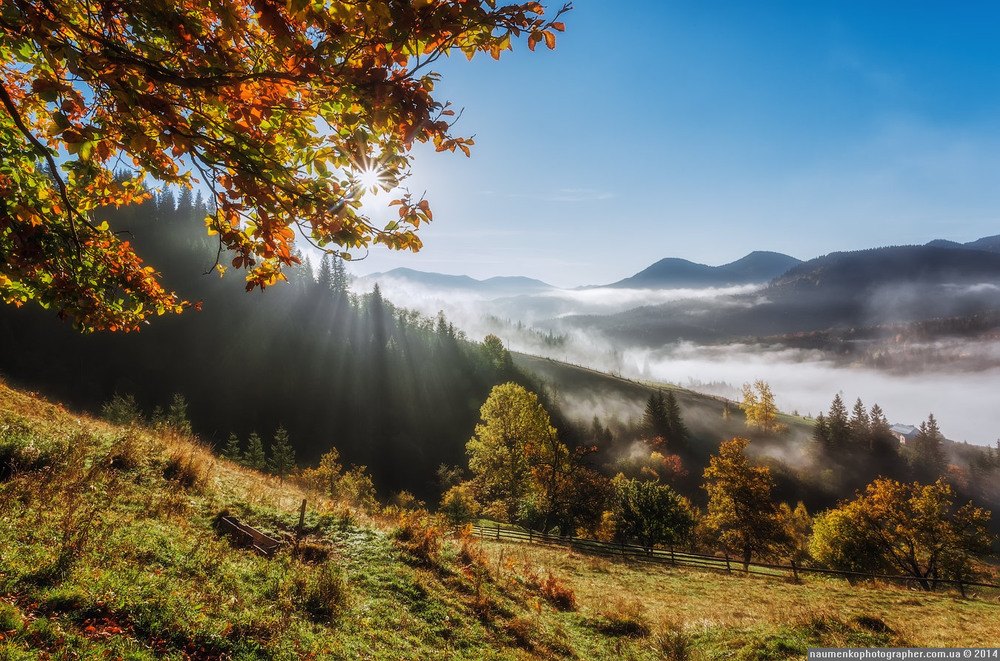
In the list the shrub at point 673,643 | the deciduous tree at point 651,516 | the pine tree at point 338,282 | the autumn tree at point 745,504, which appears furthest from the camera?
the pine tree at point 338,282

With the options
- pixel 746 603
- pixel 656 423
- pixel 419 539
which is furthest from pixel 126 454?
pixel 656 423

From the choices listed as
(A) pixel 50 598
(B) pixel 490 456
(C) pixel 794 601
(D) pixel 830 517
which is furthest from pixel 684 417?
(A) pixel 50 598

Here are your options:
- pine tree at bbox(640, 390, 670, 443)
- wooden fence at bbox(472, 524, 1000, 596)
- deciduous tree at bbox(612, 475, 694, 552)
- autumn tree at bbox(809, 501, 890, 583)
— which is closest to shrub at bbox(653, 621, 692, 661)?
wooden fence at bbox(472, 524, 1000, 596)

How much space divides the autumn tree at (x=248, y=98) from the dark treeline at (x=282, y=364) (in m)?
82.9

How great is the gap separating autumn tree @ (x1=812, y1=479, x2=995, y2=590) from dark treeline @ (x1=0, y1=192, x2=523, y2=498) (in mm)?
63934

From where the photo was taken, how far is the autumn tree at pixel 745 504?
114 ft

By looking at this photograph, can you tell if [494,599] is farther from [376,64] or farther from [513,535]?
[513,535]

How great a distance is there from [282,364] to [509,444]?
92.1 m

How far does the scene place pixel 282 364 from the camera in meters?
108

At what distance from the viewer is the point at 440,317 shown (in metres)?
132

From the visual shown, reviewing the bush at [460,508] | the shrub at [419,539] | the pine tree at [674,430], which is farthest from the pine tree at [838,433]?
the shrub at [419,539]

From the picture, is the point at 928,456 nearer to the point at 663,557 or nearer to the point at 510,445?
the point at 663,557

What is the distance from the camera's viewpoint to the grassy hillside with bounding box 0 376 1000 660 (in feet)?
17.4

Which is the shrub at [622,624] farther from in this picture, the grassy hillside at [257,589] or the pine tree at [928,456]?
the pine tree at [928,456]
